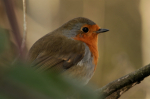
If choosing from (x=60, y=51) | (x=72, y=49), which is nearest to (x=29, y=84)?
(x=60, y=51)

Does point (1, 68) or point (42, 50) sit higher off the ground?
point (42, 50)

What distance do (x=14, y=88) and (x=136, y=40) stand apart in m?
6.26

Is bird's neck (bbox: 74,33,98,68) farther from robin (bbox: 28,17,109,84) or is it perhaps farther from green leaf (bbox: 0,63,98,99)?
green leaf (bbox: 0,63,98,99)

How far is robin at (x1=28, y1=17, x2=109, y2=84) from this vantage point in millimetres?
2178

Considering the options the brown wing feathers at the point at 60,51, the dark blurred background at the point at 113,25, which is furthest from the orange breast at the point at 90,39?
the dark blurred background at the point at 113,25

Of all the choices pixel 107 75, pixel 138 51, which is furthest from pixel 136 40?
pixel 107 75

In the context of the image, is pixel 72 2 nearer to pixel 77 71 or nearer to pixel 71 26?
pixel 71 26

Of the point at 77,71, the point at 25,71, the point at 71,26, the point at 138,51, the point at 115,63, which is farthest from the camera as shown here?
the point at 138,51

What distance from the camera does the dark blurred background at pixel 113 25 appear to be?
461 cm

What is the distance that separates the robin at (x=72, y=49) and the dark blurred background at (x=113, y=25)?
1.45m

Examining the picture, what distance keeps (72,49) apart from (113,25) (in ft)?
14.0

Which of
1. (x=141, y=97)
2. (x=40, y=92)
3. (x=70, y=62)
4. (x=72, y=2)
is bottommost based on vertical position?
(x=141, y=97)

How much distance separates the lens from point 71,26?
2807mm

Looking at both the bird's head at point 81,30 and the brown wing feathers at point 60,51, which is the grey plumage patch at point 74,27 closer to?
the bird's head at point 81,30
